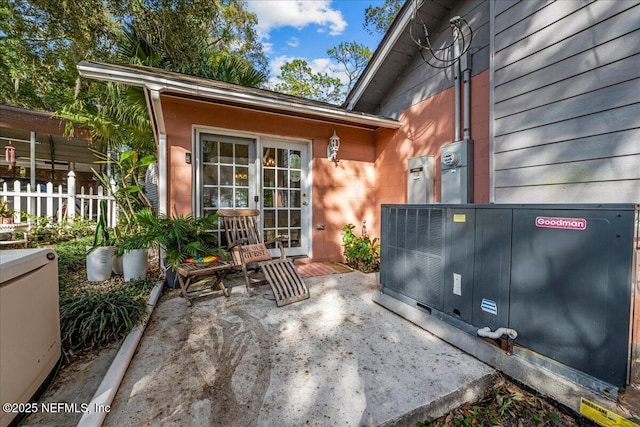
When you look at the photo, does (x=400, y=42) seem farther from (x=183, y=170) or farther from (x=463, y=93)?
(x=183, y=170)

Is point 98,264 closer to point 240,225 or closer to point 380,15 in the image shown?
point 240,225

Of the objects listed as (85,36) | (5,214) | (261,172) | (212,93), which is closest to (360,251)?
(261,172)

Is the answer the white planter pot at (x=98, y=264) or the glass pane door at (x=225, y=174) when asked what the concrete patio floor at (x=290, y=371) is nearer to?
the white planter pot at (x=98, y=264)

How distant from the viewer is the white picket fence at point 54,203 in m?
5.05

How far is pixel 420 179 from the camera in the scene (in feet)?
13.1

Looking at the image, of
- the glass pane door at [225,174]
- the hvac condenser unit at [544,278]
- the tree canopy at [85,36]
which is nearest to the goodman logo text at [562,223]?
the hvac condenser unit at [544,278]

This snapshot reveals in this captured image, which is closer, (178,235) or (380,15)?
(178,235)

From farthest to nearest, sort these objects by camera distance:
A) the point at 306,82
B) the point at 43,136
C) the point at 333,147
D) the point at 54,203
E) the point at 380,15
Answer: the point at 306,82
the point at 380,15
the point at 43,136
the point at 54,203
the point at 333,147

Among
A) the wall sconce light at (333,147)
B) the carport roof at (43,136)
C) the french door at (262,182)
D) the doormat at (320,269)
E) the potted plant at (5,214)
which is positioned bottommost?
the doormat at (320,269)

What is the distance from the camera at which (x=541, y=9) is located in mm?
2551

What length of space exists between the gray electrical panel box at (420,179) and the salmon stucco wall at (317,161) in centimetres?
98

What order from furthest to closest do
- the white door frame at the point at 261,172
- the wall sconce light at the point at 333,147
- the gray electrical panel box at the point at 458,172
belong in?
the wall sconce light at the point at 333,147
the white door frame at the point at 261,172
the gray electrical panel box at the point at 458,172

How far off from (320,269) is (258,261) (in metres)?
1.21

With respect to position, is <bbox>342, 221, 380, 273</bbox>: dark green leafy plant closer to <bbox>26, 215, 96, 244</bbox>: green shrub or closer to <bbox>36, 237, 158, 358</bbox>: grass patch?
<bbox>36, 237, 158, 358</bbox>: grass patch
